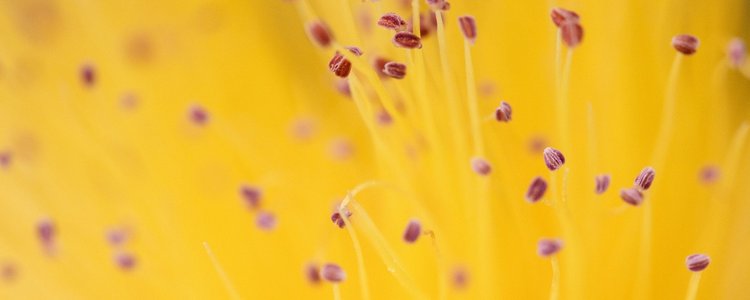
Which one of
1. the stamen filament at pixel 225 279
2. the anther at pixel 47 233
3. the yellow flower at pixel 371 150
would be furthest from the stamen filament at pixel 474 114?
the anther at pixel 47 233

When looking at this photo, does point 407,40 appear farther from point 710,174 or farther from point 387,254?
point 710,174

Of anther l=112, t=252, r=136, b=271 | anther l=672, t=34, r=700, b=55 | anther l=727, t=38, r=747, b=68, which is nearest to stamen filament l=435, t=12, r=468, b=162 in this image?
anther l=672, t=34, r=700, b=55

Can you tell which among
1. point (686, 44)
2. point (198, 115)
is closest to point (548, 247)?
point (686, 44)

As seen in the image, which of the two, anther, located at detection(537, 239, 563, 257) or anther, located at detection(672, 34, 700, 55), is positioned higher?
anther, located at detection(672, 34, 700, 55)

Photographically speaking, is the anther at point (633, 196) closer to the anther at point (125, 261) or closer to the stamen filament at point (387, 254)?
the stamen filament at point (387, 254)

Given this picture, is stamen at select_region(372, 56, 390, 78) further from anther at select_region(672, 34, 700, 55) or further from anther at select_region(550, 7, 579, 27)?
anther at select_region(672, 34, 700, 55)
